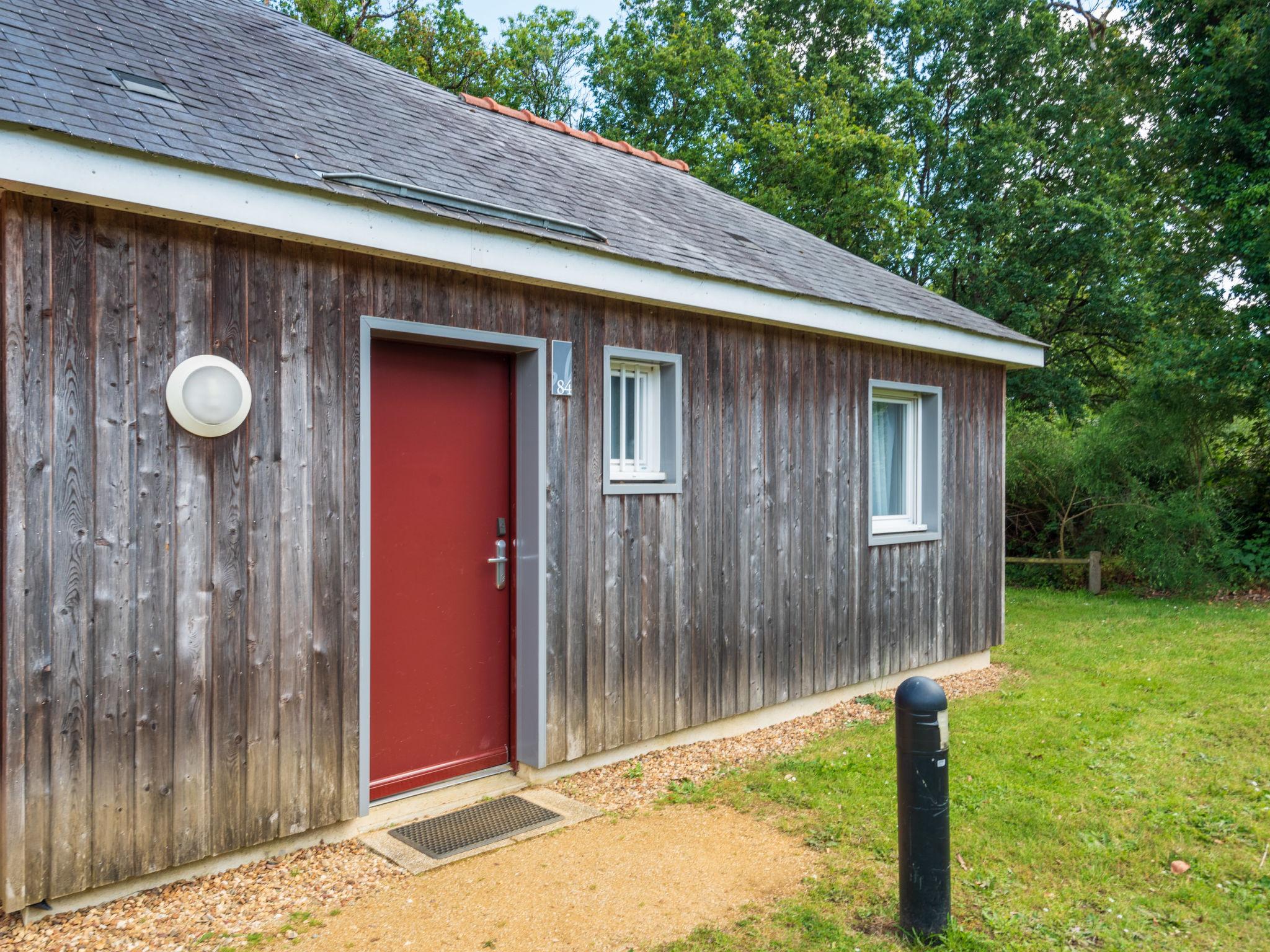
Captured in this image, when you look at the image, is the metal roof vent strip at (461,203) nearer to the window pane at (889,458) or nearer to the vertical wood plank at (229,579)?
Answer: the vertical wood plank at (229,579)

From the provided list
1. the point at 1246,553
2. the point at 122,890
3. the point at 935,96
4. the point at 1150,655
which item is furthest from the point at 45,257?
the point at 935,96

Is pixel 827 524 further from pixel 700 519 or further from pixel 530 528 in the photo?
pixel 530 528

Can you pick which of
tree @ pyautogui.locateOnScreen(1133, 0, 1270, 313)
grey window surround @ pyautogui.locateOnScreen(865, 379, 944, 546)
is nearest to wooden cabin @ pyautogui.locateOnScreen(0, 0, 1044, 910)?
grey window surround @ pyautogui.locateOnScreen(865, 379, 944, 546)

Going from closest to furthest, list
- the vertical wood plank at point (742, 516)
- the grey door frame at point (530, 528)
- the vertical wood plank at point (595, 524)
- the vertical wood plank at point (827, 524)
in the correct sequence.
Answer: the grey door frame at point (530, 528) < the vertical wood plank at point (595, 524) < the vertical wood plank at point (742, 516) < the vertical wood plank at point (827, 524)

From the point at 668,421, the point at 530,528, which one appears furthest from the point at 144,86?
the point at 668,421

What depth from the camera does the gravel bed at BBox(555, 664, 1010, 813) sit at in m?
4.98

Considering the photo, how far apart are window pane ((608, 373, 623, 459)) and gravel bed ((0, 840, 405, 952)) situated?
108 inches

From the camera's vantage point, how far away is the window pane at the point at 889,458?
7.75 m

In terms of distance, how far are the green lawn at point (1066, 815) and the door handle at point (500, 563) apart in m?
1.63

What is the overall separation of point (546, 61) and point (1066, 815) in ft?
77.2

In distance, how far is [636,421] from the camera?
18.9 ft

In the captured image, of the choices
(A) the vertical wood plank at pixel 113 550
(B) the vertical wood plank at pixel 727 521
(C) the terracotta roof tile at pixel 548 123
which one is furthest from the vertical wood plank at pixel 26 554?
(C) the terracotta roof tile at pixel 548 123

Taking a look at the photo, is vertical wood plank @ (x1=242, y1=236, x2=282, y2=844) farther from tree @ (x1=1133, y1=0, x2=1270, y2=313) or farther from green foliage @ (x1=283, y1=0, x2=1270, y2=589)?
tree @ (x1=1133, y1=0, x2=1270, y2=313)

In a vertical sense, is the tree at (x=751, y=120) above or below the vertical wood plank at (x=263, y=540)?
above
